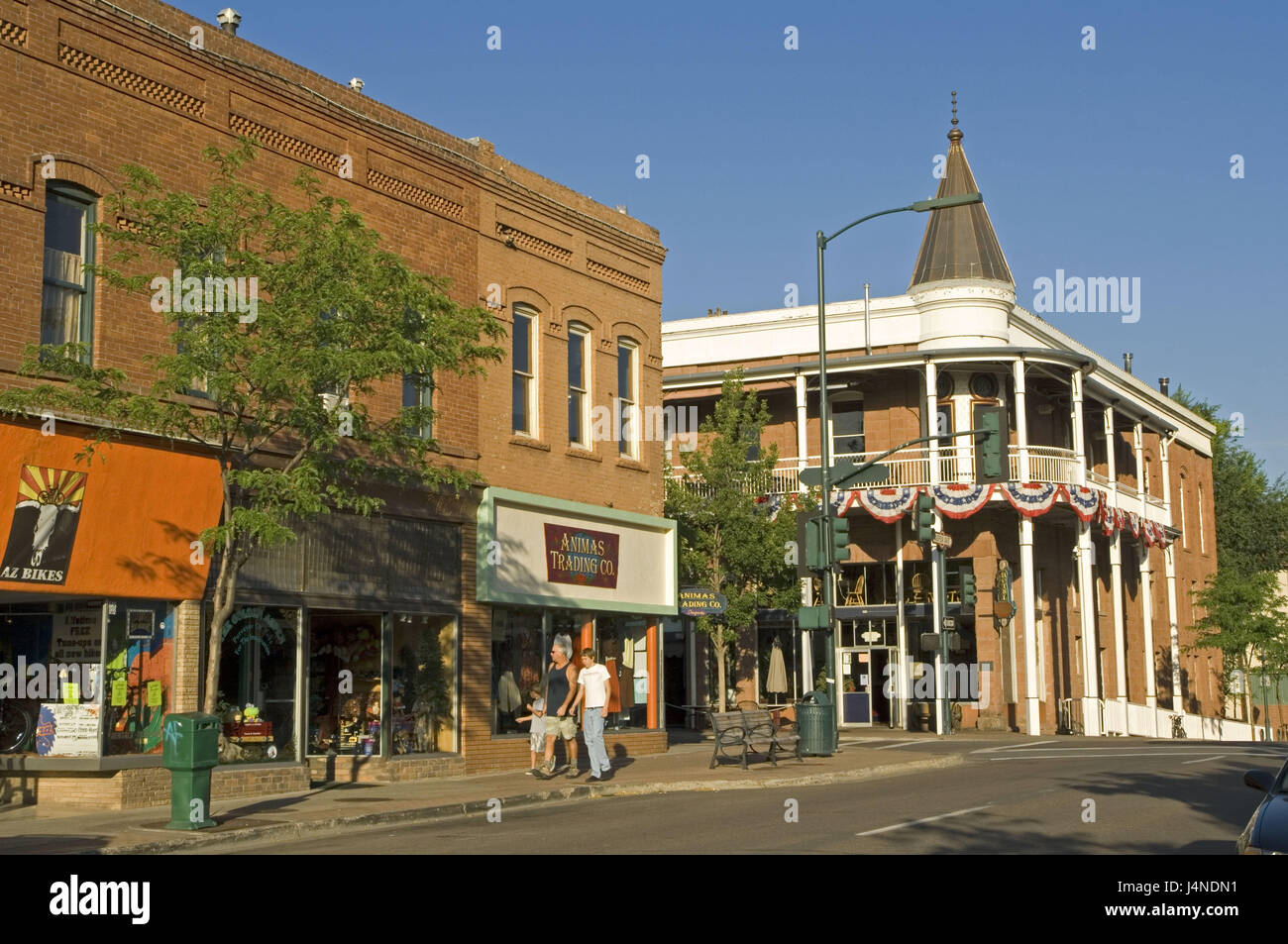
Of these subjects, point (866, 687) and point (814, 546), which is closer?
point (814, 546)

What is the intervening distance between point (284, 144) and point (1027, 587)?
959 inches

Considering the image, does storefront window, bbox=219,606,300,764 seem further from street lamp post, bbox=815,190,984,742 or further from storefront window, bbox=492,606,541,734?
street lamp post, bbox=815,190,984,742

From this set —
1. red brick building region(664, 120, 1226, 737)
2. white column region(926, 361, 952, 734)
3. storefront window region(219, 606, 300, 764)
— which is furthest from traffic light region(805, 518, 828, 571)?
red brick building region(664, 120, 1226, 737)

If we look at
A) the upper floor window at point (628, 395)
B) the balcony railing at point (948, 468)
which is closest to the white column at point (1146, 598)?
the balcony railing at point (948, 468)

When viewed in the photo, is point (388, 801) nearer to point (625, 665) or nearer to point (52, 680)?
point (52, 680)

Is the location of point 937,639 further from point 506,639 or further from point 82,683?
point 82,683

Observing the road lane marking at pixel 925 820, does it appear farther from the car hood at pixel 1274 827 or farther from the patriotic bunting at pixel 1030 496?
the patriotic bunting at pixel 1030 496

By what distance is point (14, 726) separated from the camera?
17.2m

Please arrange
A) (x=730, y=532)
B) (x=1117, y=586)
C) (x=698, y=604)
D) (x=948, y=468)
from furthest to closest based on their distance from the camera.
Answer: (x=1117, y=586)
(x=948, y=468)
(x=730, y=532)
(x=698, y=604)

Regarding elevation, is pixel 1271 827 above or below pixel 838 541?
below

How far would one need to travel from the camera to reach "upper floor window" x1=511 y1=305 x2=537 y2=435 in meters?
24.5

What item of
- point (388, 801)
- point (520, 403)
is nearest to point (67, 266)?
point (388, 801)

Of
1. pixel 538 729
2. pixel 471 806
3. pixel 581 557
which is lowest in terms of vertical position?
pixel 471 806
